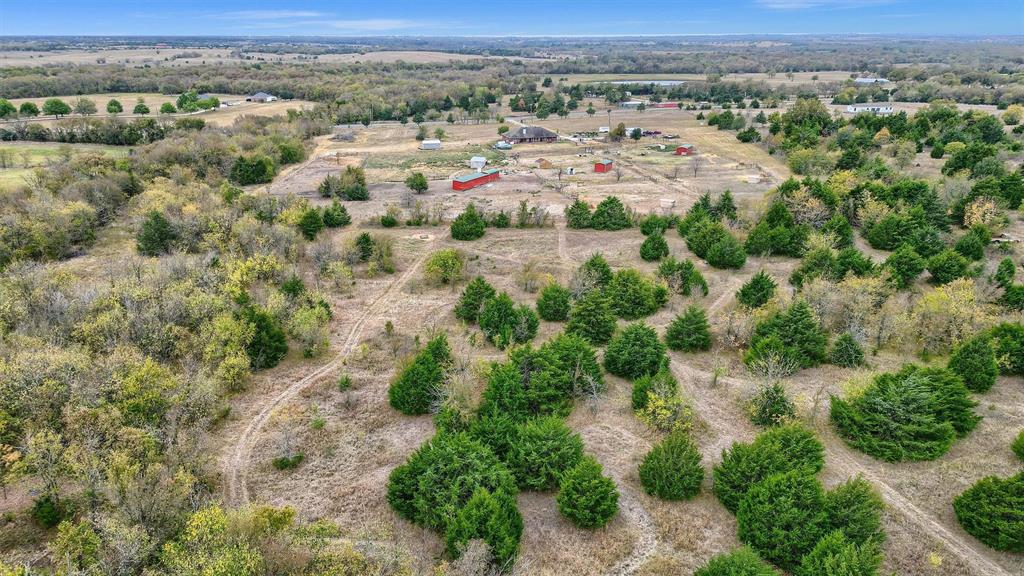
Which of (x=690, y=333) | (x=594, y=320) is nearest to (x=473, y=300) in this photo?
(x=594, y=320)

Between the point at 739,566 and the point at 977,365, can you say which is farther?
the point at 977,365

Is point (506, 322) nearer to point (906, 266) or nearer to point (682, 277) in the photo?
point (682, 277)

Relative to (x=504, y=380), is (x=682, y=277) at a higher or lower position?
higher

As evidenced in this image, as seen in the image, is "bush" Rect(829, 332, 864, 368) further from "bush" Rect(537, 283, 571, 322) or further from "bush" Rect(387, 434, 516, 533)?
"bush" Rect(387, 434, 516, 533)

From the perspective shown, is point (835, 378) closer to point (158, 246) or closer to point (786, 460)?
point (786, 460)

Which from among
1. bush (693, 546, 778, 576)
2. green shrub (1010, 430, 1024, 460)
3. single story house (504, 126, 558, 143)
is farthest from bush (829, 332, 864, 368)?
single story house (504, 126, 558, 143)

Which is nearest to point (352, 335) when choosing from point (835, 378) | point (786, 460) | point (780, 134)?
point (786, 460)

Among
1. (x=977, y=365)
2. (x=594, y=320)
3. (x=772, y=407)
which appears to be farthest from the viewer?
(x=594, y=320)
